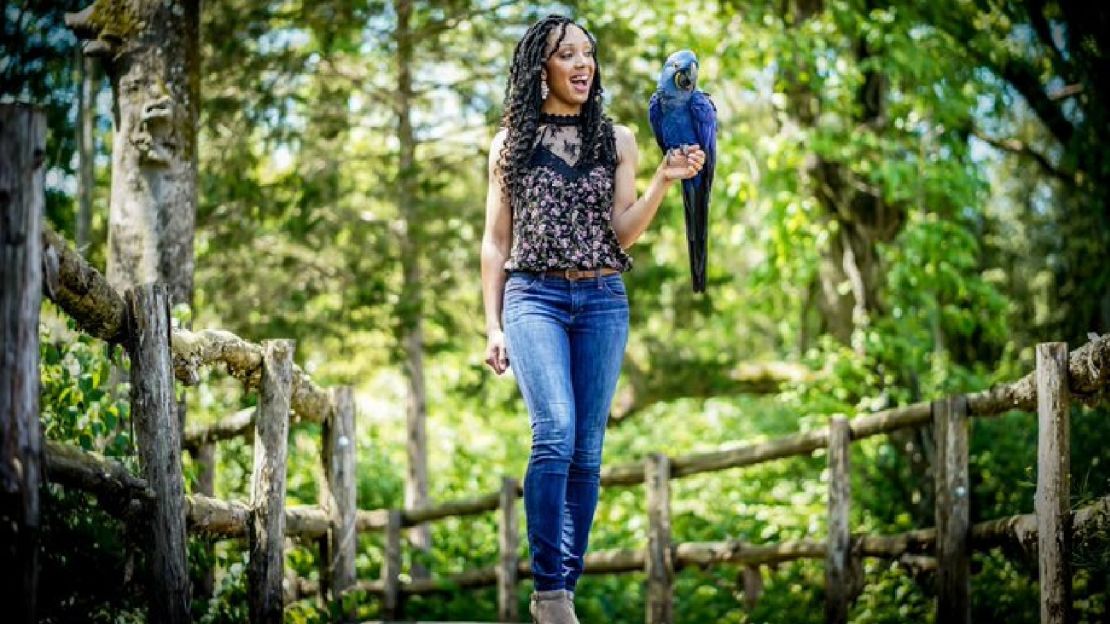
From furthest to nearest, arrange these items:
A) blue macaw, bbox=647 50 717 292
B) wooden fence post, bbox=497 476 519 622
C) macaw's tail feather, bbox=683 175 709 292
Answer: wooden fence post, bbox=497 476 519 622 → macaw's tail feather, bbox=683 175 709 292 → blue macaw, bbox=647 50 717 292

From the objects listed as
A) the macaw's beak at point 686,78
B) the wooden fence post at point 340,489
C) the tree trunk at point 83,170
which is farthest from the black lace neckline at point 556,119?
the tree trunk at point 83,170

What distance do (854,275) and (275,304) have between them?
480 cm

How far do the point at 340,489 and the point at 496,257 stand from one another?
7.13 feet

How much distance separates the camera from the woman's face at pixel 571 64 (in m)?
4.45

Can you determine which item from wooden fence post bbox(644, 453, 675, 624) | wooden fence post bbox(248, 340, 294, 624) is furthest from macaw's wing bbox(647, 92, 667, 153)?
wooden fence post bbox(644, 453, 675, 624)

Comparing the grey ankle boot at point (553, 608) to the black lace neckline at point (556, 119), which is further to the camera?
the black lace neckline at point (556, 119)

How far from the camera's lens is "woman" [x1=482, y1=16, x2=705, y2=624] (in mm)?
4227

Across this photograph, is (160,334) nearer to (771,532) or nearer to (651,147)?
(771,532)

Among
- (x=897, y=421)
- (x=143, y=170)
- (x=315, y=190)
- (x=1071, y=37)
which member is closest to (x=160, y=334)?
(x=143, y=170)

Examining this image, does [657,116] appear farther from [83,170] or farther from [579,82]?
[83,170]

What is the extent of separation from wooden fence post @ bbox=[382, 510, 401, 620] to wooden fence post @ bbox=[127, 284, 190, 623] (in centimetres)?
577

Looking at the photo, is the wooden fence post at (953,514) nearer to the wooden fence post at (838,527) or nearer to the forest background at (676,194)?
the wooden fence post at (838,527)

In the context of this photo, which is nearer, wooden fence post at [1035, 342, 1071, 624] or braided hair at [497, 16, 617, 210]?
braided hair at [497, 16, 617, 210]

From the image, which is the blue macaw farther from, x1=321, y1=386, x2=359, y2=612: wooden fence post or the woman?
x1=321, y1=386, x2=359, y2=612: wooden fence post
